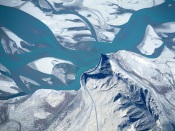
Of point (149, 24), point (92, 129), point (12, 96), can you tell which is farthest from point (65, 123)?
point (149, 24)

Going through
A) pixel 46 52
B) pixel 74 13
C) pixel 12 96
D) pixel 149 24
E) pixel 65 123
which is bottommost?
pixel 12 96

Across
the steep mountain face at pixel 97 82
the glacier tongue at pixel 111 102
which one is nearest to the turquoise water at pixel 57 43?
the steep mountain face at pixel 97 82

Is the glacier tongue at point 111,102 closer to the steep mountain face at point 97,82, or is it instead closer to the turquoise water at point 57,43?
the steep mountain face at point 97,82

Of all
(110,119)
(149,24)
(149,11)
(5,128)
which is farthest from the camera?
(149,24)

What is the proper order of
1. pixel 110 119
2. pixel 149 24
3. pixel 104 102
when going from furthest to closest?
pixel 149 24 < pixel 104 102 < pixel 110 119

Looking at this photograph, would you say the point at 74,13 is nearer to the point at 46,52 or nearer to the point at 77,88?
the point at 46,52

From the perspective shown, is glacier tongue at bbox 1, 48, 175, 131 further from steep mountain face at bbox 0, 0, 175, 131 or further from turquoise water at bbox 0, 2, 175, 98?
turquoise water at bbox 0, 2, 175, 98

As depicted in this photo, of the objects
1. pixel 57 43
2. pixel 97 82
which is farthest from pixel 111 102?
pixel 57 43
